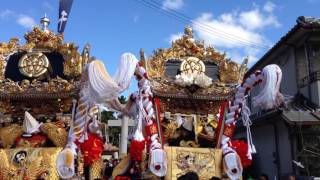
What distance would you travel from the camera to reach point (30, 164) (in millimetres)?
7246

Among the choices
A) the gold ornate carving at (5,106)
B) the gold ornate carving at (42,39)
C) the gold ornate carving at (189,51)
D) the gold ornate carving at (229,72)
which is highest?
the gold ornate carving at (42,39)

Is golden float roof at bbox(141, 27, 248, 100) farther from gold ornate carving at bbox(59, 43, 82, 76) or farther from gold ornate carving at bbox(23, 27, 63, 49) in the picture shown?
gold ornate carving at bbox(23, 27, 63, 49)

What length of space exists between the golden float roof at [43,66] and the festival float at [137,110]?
20 mm

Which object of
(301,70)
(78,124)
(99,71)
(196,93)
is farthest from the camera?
(301,70)

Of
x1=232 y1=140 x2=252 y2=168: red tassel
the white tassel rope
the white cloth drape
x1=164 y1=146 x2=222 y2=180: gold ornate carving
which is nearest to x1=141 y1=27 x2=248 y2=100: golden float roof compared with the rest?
the white tassel rope

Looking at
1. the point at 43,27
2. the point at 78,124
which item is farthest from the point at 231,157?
the point at 43,27

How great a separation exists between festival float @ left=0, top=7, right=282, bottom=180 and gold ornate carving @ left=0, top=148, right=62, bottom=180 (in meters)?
0.02

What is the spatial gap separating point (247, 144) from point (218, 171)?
748mm

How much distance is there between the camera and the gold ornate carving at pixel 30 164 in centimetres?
717

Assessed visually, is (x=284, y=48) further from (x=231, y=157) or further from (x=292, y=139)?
(x=231, y=157)

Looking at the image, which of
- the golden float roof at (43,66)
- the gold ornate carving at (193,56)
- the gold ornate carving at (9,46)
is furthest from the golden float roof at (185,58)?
the gold ornate carving at (9,46)

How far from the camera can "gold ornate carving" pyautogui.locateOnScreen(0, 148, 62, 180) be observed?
7172 millimetres

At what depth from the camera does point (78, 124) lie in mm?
6836

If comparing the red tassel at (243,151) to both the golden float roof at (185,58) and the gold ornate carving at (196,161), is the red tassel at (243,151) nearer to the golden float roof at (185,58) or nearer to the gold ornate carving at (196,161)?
the gold ornate carving at (196,161)
